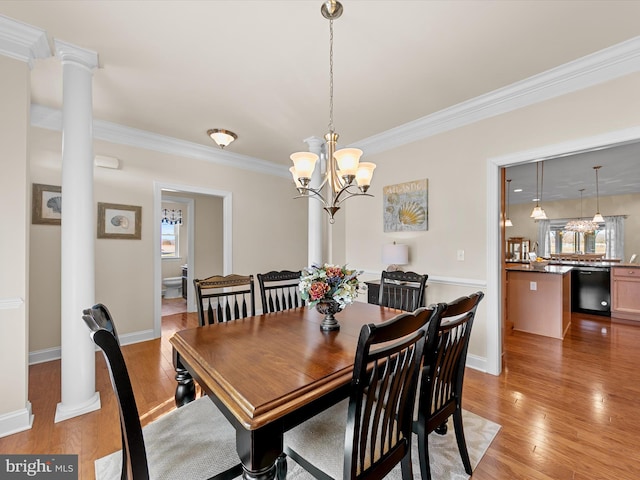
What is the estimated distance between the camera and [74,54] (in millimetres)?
2096

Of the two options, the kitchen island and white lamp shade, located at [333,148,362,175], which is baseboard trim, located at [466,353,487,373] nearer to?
the kitchen island

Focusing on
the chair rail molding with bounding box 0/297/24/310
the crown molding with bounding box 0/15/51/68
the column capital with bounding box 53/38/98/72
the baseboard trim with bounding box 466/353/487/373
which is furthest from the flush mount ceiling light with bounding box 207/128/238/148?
the baseboard trim with bounding box 466/353/487/373

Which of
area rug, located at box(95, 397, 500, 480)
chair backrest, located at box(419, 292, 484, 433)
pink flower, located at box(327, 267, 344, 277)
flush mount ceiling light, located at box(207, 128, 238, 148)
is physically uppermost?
flush mount ceiling light, located at box(207, 128, 238, 148)

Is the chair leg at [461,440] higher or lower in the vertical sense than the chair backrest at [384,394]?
lower

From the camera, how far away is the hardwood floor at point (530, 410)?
1.67 m

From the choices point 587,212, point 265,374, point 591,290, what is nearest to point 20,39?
point 265,374

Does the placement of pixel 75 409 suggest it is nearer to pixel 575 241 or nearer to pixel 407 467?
pixel 407 467

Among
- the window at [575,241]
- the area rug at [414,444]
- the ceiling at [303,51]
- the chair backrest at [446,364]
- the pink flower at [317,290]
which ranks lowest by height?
the area rug at [414,444]

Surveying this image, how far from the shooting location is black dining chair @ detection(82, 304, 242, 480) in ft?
2.96

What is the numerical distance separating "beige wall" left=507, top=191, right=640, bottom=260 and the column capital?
10530mm

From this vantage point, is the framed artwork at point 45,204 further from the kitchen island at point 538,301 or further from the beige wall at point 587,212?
the beige wall at point 587,212

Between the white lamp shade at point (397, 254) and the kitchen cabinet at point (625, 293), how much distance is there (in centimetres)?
419

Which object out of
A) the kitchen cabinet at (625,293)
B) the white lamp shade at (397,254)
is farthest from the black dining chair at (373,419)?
the kitchen cabinet at (625,293)

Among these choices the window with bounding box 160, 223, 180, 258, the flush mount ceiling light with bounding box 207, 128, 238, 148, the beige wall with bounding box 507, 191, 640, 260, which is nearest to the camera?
the flush mount ceiling light with bounding box 207, 128, 238, 148
